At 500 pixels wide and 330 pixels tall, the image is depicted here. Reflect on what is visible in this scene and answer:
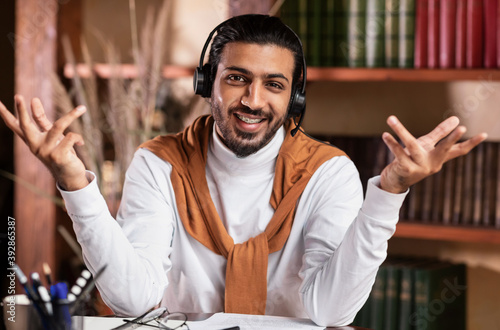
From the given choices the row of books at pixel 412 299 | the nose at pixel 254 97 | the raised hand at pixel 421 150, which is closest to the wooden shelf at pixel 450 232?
the row of books at pixel 412 299

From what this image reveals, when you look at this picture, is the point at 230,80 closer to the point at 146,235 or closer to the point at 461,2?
the point at 146,235

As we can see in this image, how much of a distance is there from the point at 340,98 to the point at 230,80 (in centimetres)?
87

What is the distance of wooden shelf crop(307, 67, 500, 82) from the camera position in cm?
162

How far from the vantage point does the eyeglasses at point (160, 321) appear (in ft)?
2.86

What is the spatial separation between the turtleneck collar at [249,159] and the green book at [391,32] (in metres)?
0.62

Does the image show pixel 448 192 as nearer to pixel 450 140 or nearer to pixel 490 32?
pixel 490 32

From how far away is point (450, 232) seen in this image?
1.67 metres

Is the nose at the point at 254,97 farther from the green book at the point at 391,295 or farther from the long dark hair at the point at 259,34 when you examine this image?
the green book at the point at 391,295

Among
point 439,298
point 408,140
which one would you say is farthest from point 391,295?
point 408,140

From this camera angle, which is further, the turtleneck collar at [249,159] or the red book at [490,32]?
the red book at [490,32]

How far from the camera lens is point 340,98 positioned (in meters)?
1.98

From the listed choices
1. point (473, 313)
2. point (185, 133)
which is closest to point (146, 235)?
point (185, 133)

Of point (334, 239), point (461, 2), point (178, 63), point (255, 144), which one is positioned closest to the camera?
point (334, 239)

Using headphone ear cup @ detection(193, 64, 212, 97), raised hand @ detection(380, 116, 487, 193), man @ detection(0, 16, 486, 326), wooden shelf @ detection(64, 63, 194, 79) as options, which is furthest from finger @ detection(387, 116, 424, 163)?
wooden shelf @ detection(64, 63, 194, 79)
